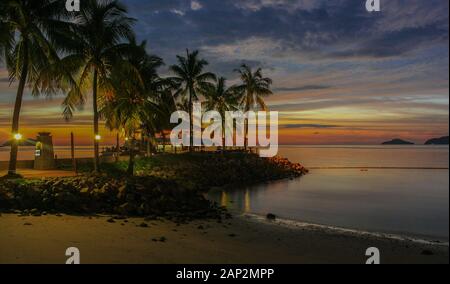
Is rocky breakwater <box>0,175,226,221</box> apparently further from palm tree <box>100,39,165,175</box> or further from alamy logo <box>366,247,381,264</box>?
palm tree <box>100,39,165,175</box>

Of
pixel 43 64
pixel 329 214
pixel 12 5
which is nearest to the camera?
pixel 12 5

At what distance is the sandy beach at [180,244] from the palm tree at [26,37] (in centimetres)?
776

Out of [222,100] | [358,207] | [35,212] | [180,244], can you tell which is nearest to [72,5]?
[35,212]

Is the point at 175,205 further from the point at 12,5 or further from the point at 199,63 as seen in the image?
the point at 199,63

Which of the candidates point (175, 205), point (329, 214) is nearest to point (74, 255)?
point (175, 205)

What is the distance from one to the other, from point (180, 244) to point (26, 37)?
1294 centimetres

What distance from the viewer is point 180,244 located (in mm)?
10516

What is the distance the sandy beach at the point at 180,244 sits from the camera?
29.6 feet

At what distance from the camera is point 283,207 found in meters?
23.5

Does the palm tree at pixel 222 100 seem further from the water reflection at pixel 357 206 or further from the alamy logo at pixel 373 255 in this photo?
the alamy logo at pixel 373 255

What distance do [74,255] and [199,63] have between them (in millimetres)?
33313

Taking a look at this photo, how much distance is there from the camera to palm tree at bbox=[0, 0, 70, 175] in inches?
684

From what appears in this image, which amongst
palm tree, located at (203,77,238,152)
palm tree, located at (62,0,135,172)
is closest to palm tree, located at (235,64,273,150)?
palm tree, located at (203,77,238,152)

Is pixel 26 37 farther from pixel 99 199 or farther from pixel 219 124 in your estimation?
pixel 219 124
